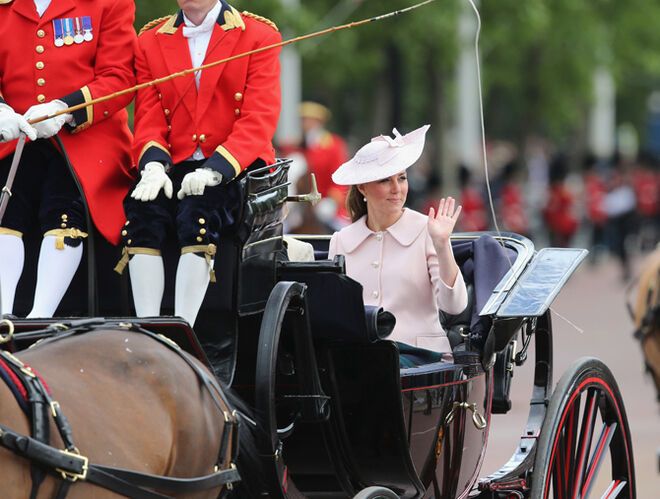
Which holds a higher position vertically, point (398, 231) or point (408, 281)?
point (398, 231)

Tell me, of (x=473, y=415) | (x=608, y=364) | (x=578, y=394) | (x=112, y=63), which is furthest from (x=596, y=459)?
(x=608, y=364)

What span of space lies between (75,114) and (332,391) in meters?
1.19

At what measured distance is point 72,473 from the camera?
3.52m

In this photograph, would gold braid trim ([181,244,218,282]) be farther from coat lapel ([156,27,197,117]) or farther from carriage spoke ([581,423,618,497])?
carriage spoke ([581,423,618,497])

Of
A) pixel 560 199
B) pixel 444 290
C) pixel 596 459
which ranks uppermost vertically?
pixel 444 290

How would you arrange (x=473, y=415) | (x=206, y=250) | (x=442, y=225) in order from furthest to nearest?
1. (x=473, y=415)
2. (x=442, y=225)
3. (x=206, y=250)

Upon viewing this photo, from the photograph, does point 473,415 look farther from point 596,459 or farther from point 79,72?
point 79,72

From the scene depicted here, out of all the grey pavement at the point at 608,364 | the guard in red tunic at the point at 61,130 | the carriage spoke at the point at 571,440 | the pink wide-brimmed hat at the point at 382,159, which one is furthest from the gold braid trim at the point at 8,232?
the carriage spoke at the point at 571,440

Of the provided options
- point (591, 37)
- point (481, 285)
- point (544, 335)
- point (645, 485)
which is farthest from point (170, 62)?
point (591, 37)

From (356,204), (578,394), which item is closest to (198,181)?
(356,204)

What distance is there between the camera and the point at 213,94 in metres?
4.84

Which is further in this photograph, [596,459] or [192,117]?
[596,459]

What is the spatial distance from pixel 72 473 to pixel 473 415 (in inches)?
80.0

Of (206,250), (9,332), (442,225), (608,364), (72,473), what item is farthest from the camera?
(608,364)
